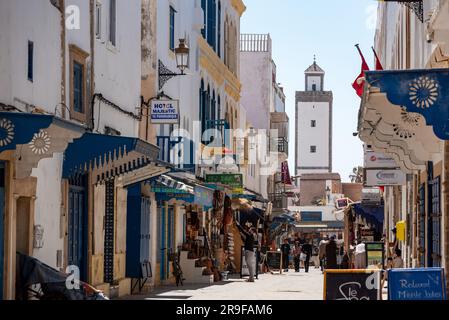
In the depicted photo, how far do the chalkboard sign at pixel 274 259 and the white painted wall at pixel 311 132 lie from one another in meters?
103

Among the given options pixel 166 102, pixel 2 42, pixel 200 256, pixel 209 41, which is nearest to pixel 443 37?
pixel 2 42

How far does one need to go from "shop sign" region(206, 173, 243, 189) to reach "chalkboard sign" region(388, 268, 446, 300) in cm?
2362

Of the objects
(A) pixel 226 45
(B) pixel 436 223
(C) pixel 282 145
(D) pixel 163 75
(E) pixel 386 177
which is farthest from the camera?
(C) pixel 282 145

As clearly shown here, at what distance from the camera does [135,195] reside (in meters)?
25.8

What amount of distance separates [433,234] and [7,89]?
8.32m

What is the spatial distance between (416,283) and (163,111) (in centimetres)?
1318

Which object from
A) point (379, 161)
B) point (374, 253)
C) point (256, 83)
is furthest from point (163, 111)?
point (256, 83)

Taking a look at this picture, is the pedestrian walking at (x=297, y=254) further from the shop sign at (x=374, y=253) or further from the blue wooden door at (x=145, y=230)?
the blue wooden door at (x=145, y=230)

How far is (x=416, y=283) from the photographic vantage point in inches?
526

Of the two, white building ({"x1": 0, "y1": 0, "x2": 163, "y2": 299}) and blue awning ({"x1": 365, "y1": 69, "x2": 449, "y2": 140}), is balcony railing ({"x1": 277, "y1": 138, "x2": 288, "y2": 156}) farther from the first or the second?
blue awning ({"x1": 365, "y1": 69, "x2": 449, "y2": 140})

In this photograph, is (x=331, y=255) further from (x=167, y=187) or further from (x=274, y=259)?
(x=274, y=259)

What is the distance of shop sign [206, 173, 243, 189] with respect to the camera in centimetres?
3703

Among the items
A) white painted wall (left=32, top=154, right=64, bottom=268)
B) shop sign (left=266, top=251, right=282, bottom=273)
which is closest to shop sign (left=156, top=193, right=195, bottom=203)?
white painted wall (left=32, top=154, right=64, bottom=268)
